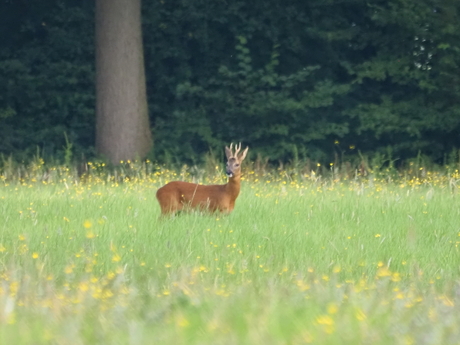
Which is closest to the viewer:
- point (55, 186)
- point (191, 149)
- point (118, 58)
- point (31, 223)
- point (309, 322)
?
point (309, 322)

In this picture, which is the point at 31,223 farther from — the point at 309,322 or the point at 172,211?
the point at 309,322

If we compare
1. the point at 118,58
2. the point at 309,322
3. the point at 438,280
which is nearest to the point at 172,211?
the point at 438,280

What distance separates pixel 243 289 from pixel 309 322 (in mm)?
969

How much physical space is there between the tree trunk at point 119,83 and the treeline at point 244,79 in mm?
935

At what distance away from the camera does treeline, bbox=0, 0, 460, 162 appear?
59.4ft

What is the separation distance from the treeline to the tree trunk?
36.8 inches

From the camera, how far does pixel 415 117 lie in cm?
1794

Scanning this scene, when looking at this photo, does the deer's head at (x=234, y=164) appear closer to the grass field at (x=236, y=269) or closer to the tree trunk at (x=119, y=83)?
the grass field at (x=236, y=269)

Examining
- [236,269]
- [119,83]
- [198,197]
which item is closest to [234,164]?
[198,197]

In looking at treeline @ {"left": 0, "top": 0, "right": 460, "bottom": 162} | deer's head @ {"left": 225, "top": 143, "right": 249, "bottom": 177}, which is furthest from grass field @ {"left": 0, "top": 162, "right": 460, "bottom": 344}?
treeline @ {"left": 0, "top": 0, "right": 460, "bottom": 162}

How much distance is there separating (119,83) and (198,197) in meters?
8.42

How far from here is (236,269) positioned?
650 cm

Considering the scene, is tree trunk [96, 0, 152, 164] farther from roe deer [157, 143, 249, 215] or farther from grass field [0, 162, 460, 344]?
roe deer [157, 143, 249, 215]

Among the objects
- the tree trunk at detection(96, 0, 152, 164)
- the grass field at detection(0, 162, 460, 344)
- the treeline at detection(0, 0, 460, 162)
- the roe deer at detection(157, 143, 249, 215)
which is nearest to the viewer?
Answer: the grass field at detection(0, 162, 460, 344)
